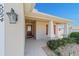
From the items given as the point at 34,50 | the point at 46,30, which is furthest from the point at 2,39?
the point at 46,30

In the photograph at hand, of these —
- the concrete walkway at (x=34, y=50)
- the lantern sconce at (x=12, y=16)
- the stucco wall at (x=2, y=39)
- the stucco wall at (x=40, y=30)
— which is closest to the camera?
the stucco wall at (x=2, y=39)

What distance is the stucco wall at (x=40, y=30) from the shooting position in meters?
13.2

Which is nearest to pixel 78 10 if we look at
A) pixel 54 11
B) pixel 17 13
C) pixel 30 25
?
pixel 54 11

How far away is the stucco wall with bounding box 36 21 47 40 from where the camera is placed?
13163 mm

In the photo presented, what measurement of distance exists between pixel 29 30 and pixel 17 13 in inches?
490

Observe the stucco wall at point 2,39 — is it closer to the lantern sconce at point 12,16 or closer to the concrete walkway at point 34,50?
the lantern sconce at point 12,16

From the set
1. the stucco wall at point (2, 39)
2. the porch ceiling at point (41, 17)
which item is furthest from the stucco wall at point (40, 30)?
the stucco wall at point (2, 39)

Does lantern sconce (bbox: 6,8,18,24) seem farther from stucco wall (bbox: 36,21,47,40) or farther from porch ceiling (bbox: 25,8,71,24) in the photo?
stucco wall (bbox: 36,21,47,40)

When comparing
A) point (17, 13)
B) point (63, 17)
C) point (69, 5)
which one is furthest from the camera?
point (63, 17)

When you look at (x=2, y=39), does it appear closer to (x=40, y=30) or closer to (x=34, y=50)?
(x=34, y=50)

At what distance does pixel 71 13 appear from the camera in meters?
13.7

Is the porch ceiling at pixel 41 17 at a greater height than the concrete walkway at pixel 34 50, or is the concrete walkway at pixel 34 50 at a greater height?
the porch ceiling at pixel 41 17

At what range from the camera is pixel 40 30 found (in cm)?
1338

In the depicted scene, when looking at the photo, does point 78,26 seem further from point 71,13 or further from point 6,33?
point 6,33
